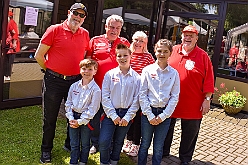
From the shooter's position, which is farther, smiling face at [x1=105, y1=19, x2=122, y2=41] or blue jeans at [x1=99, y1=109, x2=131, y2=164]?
smiling face at [x1=105, y1=19, x2=122, y2=41]

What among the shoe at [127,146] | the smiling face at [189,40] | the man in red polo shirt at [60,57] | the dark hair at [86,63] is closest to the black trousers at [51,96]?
the man in red polo shirt at [60,57]

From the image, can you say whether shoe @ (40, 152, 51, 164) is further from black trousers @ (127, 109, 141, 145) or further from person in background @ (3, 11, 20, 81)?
person in background @ (3, 11, 20, 81)

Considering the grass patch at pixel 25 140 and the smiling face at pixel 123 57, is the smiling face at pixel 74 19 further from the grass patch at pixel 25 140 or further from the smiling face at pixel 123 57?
the grass patch at pixel 25 140

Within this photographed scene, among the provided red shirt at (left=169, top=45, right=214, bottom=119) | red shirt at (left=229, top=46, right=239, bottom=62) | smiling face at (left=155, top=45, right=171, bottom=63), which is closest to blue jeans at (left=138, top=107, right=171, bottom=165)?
red shirt at (left=169, top=45, right=214, bottom=119)

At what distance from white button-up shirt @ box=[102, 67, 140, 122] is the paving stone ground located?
3.31 ft

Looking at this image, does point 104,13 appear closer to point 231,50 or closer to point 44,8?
point 44,8

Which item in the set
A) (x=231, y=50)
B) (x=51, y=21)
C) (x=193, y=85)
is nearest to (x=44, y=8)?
(x=51, y=21)

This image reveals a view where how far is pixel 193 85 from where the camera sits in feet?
12.0

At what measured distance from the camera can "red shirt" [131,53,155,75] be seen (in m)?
3.66

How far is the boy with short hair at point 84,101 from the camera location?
3.25m

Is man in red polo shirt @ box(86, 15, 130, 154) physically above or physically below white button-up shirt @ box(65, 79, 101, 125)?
above

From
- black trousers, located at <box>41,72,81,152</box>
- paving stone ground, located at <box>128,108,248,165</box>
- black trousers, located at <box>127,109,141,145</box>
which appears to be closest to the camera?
black trousers, located at <box>41,72,81,152</box>

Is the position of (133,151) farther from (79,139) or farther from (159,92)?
(159,92)

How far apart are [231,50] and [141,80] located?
4.99 meters
